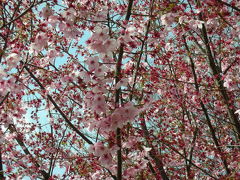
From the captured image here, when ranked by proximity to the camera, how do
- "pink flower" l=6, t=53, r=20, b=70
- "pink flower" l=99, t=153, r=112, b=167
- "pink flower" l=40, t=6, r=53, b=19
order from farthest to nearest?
"pink flower" l=6, t=53, r=20, b=70, "pink flower" l=40, t=6, r=53, b=19, "pink flower" l=99, t=153, r=112, b=167

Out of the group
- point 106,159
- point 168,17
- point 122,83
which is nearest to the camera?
point 122,83

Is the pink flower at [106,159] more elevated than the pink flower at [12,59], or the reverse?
the pink flower at [12,59]

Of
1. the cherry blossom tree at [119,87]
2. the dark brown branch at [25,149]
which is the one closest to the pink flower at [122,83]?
the cherry blossom tree at [119,87]

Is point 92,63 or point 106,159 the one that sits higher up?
point 92,63

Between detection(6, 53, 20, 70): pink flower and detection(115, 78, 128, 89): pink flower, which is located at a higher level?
detection(6, 53, 20, 70): pink flower

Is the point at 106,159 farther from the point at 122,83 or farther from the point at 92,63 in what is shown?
the point at 92,63

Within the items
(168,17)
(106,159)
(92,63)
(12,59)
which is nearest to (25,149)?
(12,59)

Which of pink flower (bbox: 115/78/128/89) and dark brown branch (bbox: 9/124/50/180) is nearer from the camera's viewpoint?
pink flower (bbox: 115/78/128/89)

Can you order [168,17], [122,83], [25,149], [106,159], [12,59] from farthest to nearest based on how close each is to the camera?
[25,149] < [168,17] < [12,59] < [106,159] < [122,83]

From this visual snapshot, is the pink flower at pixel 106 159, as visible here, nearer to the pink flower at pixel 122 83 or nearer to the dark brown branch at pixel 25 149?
the pink flower at pixel 122 83

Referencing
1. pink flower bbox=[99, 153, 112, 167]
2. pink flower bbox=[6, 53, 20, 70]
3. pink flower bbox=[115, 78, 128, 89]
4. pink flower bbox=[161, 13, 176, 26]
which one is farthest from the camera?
pink flower bbox=[161, 13, 176, 26]

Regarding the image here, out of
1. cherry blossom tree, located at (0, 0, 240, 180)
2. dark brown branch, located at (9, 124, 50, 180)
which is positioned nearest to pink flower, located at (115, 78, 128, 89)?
cherry blossom tree, located at (0, 0, 240, 180)

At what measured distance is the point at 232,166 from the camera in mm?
6492

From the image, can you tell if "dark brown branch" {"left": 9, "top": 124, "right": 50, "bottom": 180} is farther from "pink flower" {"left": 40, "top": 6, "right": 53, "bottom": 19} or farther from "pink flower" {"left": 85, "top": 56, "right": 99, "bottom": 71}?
"pink flower" {"left": 85, "top": 56, "right": 99, "bottom": 71}
